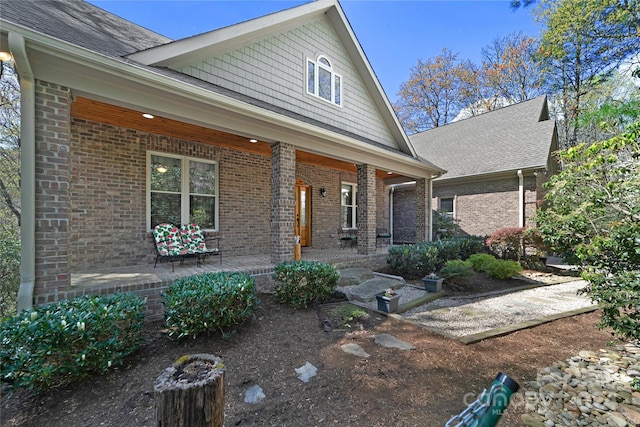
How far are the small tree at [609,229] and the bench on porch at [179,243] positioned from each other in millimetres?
6042

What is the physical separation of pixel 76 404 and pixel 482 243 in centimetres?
1084

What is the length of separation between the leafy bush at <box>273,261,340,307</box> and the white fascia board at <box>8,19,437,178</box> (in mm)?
2729

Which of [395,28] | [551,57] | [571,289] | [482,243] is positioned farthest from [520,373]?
[551,57]

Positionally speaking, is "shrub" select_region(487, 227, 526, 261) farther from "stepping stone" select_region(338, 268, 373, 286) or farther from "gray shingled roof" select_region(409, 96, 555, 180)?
"stepping stone" select_region(338, 268, 373, 286)

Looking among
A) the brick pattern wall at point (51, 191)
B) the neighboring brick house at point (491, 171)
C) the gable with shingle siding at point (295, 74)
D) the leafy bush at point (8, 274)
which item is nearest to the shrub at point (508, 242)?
the neighboring brick house at point (491, 171)

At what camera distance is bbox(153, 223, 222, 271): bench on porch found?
546cm

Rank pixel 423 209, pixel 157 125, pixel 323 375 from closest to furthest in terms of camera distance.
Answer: pixel 323 375, pixel 157 125, pixel 423 209

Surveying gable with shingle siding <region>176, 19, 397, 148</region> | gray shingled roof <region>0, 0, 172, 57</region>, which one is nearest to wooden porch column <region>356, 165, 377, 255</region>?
gable with shingle siding <region>176, 19, 397, 148</region>

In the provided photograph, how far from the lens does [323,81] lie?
7.80 m

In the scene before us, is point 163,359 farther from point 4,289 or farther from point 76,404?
point 4,289

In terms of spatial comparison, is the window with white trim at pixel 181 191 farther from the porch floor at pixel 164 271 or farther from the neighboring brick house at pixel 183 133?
the porch floor at pixel 164 271

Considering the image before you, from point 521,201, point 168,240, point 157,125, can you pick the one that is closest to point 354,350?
point 168,240

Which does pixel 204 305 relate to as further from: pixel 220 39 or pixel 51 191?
pixel 220 39

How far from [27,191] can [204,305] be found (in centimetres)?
245
